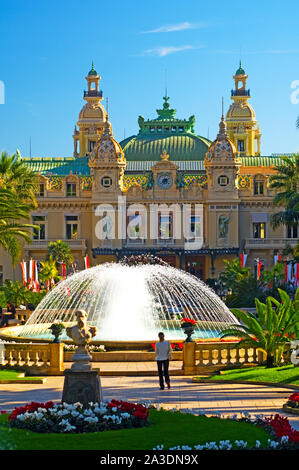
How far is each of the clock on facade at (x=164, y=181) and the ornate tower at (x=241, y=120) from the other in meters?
16.0

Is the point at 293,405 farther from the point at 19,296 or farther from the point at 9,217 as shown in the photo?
the point at 19,296

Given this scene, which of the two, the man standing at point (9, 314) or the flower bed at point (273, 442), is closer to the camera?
the flower bed at point (273, 442)

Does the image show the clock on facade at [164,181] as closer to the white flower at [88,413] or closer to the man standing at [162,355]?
the man standing at [162,355]

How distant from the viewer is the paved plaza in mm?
20562

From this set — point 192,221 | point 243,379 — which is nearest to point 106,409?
point 243,379

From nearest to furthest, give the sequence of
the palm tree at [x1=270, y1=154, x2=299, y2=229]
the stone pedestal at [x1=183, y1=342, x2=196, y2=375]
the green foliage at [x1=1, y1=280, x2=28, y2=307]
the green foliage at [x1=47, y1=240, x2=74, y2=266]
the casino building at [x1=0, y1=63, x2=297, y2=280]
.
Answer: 1. the stone pedestal at [x1=183, y1=342, x2=196, y2=375]
2. the green foliage at [x1=1, y1=280, x2=28, y2=307]
3. the palm tree at [x1=270, y1=154, x2=299, y2=229]
4. the green foliage at [x1=47, y1=240, x2=74, y2=266]
5. the casino building at [x1=0, y1=63, x2=297, y2=280]

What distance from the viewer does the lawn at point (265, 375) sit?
24375 millimetres

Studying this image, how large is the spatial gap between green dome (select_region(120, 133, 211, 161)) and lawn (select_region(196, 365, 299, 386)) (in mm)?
66479

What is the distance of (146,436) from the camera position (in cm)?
1543

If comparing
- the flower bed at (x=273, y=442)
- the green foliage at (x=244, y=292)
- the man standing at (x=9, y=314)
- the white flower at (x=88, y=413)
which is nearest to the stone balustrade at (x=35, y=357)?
the white flower at (x=88, y=413)

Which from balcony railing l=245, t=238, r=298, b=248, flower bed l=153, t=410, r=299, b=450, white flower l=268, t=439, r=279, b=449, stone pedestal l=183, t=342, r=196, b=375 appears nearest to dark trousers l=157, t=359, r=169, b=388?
stone pedestal l=183, t=342, r=196, b=375

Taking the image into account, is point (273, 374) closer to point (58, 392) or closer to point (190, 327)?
point (190, 327)

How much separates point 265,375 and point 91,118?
79134mm

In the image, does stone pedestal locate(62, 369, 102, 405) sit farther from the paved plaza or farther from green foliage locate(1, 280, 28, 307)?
green foliage locate(1, 280, 28, 307)
